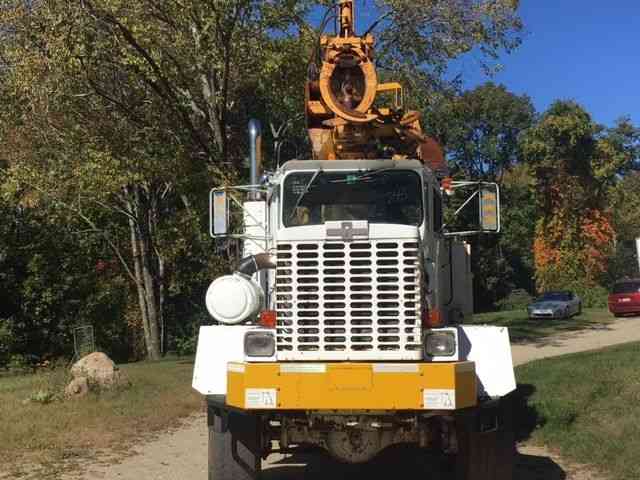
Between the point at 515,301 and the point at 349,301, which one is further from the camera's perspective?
the point at 515,301

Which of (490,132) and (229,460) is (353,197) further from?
(490,132)

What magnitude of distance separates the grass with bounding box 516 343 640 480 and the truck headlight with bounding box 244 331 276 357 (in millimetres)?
3597

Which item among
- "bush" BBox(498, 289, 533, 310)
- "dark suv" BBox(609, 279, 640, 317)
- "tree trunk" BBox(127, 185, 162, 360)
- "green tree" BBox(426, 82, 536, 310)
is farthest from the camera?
"green tree" BBox(426, 82, 536, 310)

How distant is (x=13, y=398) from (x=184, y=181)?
700 centimetres

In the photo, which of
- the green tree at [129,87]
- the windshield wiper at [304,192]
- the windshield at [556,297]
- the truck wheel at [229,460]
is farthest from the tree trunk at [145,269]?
the truck wheel at [229,460]

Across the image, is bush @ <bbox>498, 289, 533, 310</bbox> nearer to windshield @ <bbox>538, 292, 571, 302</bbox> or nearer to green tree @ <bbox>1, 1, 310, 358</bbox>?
windshield @ <bbox>538, 292, 571, 302</bbox>

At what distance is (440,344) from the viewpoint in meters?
6.34

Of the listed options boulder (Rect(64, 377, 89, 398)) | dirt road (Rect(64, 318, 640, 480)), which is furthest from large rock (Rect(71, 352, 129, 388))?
dirt road (Rect(64, 318, 640, 480))

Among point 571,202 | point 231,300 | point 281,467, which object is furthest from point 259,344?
point 571,202

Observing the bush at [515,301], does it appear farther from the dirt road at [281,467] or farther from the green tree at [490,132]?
the dirt road at [281,467]

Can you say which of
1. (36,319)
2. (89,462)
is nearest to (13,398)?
(89,462)

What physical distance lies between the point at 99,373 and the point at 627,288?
2645 centimetres

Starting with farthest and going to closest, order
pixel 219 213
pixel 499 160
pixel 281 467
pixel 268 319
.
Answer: pixel 499 160 → pixel 281 467 → pixel 219 213 → pixel 268 319

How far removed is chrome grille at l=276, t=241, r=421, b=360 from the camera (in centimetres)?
628
